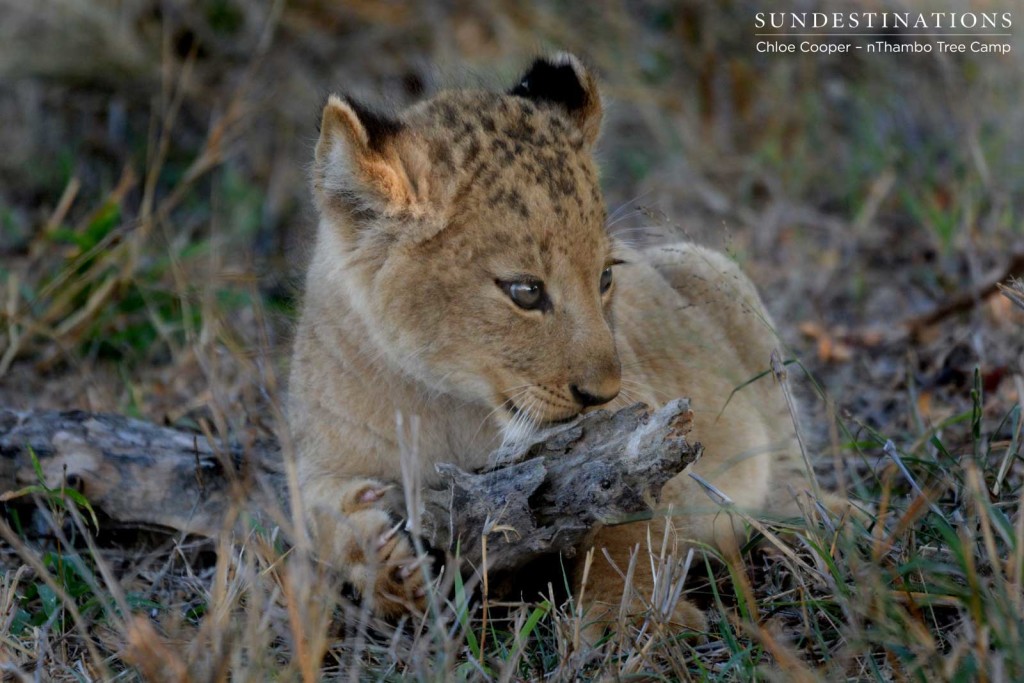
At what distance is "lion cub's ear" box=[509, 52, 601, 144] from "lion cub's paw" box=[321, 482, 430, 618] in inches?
61.5

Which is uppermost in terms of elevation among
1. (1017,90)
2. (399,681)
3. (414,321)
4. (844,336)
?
(1017,90)

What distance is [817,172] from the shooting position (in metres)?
8.90

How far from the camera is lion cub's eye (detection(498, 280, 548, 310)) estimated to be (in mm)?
3559

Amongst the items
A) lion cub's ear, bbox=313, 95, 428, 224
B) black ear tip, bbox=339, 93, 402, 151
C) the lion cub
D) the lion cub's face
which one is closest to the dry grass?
the lion cub

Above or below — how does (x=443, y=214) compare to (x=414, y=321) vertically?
above

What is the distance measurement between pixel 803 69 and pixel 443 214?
6.70 metres

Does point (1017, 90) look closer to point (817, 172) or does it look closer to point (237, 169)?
point (817, 172)

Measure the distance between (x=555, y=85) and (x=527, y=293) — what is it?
1065 mm

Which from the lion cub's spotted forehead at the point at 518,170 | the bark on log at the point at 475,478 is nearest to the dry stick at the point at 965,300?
the lion cub's spotted forehead at the point at 518,170

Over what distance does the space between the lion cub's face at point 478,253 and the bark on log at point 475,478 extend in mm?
228

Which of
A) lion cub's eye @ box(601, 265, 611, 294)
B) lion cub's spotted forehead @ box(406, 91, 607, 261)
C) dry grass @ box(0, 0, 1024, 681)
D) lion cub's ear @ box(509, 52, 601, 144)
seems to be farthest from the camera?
lion cub's ear @ box(509, 52, 601, 144)

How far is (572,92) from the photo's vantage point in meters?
4.20

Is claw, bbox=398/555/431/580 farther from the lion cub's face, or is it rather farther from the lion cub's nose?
the lion cub's nose

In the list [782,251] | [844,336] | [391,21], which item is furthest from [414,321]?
[391,21]
